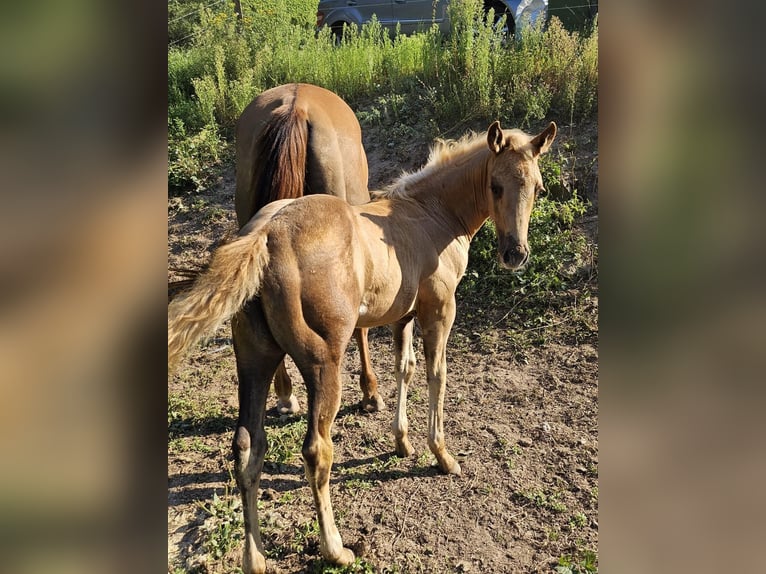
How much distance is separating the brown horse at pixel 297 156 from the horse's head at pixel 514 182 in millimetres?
1257

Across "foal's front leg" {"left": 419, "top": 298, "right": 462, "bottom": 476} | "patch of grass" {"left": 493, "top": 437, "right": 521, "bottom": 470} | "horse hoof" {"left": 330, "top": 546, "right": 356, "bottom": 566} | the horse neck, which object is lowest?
"patch of grass" {"left": 493, "top": 437, "right": 521, "bottom": 470}

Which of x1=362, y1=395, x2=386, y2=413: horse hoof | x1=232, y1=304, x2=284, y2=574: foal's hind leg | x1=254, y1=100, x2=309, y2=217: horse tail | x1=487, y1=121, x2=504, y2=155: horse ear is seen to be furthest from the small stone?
x1=487, y1=121, x2=504, y2=155: horse ear

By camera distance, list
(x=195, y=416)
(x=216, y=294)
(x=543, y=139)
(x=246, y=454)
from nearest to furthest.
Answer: (x=216, y=294) < (x=246, y=454) < (x=543, y=139) < (x=195, y=416)

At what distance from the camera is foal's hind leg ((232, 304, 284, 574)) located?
2.36m

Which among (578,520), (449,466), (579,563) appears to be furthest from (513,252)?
(579,563)

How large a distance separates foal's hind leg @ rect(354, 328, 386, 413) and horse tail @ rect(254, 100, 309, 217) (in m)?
1.19

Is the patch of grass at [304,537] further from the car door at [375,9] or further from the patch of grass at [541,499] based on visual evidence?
the car door at [375,9]

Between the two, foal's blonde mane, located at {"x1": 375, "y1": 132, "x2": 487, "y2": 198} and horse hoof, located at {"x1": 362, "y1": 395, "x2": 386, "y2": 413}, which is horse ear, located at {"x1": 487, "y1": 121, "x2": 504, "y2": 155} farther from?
horse hoof, located at {"x1": 362, "y1": 395, "x2": 386, "y2": 413}

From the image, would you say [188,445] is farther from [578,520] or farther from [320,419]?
[578,520]

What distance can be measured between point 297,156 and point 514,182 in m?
1.47

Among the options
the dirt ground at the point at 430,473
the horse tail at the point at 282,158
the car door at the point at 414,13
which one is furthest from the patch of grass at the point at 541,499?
the car door at the point at 414,13

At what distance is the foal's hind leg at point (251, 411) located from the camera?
2.36 metres

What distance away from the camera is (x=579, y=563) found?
8.82ft
